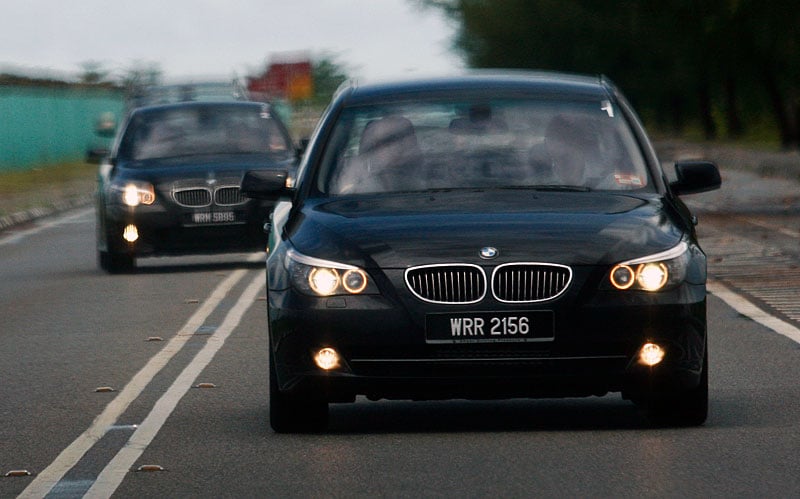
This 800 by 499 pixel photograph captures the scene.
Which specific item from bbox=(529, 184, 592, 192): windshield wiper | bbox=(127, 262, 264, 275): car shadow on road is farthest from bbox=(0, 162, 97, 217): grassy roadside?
bbox=(529, 184, 592, 192): windshield wiper

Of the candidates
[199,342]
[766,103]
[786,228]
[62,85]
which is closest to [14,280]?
[199,342]

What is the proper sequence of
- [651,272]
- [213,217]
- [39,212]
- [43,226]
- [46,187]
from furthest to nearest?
Answer: 1. [46,187]
2. [39,212]
3. [43,226]
4. [213,217]
5. [651,272]

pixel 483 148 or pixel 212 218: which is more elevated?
pixel 483 148

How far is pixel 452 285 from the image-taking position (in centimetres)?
820

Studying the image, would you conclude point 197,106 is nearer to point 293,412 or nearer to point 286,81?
point 293,412

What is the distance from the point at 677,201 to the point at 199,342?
15.7 feet

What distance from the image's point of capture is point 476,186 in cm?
906

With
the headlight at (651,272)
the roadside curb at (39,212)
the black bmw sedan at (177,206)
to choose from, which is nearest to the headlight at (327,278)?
the headlight at (651,272)

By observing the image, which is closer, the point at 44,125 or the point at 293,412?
the point at 293,412

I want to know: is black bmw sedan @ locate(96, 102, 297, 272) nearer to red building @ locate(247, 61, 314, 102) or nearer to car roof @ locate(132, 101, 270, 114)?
car roof @ locate(132, 101, 270, 114)

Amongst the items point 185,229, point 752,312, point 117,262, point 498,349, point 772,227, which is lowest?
point 772,227

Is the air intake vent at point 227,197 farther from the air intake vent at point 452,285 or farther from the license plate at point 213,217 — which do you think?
the air intake vent at point 452,285

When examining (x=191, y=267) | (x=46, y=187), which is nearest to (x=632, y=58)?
(x=46, y=187)

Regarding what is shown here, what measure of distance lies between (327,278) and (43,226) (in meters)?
21.9
